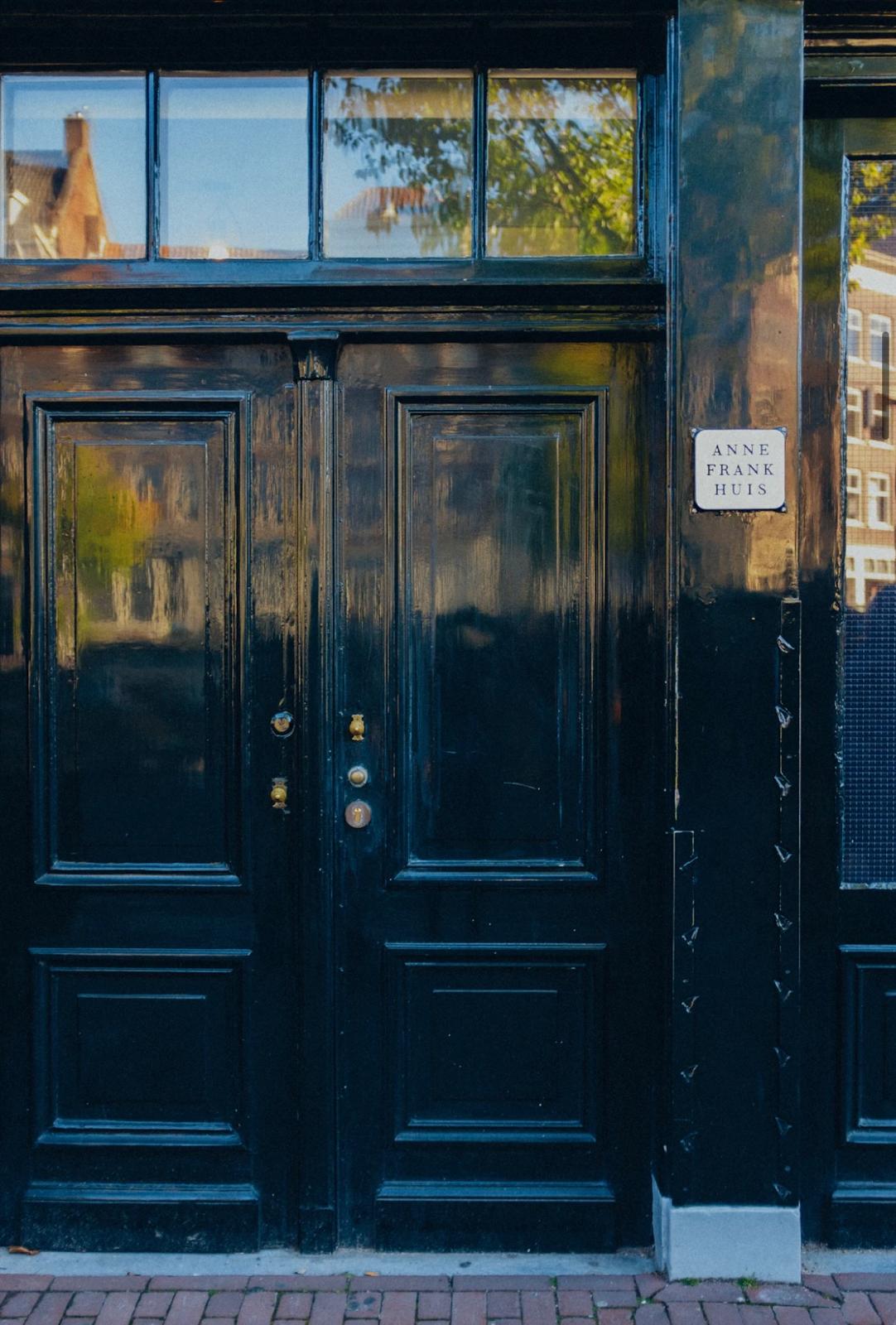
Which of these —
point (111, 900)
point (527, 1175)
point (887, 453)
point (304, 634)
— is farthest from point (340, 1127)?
point (887, 453)

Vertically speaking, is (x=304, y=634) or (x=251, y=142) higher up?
(x=251, y=142)

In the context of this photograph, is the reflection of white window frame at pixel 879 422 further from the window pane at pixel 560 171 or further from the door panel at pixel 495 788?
the window pane at pixel 560 171

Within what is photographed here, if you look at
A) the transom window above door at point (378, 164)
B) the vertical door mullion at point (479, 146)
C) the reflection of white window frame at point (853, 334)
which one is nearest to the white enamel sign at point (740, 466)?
the reflection of white window frame at point (853, 334)

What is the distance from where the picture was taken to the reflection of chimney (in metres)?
3.20

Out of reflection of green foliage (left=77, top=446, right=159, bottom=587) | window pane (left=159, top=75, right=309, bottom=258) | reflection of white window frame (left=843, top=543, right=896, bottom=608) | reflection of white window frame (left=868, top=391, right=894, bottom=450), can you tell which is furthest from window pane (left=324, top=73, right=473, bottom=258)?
reflection of white window frame (left=843, top=543, right=896, bottom=608)

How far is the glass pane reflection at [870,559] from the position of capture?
10.5ft

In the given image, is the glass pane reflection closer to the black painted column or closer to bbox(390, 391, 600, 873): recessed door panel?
the black painted column

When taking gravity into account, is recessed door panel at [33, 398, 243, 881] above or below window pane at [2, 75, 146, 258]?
below

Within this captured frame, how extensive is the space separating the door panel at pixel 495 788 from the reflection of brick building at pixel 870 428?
61cm

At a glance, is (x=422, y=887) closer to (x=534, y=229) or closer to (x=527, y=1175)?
(x=527, y=1175)

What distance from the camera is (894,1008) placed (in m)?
3.19

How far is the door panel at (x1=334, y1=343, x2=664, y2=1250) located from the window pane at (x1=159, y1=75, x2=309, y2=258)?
465 mm

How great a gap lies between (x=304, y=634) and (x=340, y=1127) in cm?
149

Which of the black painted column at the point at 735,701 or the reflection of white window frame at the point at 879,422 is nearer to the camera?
the black painted column at the point at 735,701
